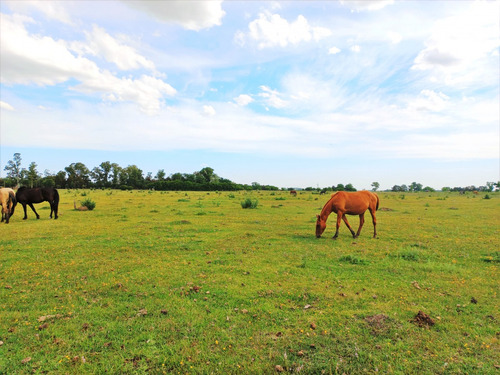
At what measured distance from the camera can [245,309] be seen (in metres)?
5.52

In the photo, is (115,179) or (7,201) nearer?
(7,201)

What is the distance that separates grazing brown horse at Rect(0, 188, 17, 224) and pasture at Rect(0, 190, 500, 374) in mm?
7213

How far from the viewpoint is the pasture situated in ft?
13.3

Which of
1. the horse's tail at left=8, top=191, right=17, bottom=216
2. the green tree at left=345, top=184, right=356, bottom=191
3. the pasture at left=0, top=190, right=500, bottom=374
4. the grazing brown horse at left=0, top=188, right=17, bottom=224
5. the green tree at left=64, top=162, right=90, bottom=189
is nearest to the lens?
the pasture at left=0, top=190, right=500, bottom=374

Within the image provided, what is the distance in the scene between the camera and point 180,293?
6309mm

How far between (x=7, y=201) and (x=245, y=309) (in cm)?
1890

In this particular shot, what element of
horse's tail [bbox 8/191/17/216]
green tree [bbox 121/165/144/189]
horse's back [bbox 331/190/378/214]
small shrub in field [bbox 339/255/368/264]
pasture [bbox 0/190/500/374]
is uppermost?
green tree [bbox 121/165/144/189]

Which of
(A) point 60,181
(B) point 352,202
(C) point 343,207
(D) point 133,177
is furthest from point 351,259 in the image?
(A) point 60,181

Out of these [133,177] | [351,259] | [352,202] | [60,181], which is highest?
[133,177]

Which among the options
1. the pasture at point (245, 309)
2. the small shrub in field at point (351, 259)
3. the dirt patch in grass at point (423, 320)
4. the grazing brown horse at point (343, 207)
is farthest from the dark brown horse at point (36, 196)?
the dirt patch in grass at point (423, 320)

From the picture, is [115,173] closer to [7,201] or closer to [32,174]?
[32,174]

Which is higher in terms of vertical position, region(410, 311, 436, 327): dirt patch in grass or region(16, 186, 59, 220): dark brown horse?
region(16, 186, 59, 220): dark brown horse

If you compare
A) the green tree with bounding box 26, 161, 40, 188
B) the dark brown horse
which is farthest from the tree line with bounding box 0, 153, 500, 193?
the dark brown horse

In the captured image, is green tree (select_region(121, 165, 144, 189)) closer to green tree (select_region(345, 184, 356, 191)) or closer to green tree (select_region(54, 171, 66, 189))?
green tree (select_region(54, 171, 66, 189))
